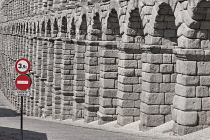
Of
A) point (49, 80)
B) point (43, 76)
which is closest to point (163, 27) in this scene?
point (49, 80)

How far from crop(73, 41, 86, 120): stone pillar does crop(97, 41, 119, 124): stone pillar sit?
5.45 metres

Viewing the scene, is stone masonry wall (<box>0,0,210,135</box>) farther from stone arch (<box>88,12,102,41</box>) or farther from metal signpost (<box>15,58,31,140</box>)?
metal signpost (<box>15,58,31,140</box>)

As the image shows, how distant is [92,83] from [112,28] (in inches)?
161

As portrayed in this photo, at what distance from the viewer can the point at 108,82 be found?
25.7 m

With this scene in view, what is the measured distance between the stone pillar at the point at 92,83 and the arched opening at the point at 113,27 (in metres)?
2.78

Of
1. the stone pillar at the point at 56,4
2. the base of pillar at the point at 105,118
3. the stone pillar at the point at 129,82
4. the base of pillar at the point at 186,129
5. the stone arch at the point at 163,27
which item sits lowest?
the base of pillar at the point at 105,118

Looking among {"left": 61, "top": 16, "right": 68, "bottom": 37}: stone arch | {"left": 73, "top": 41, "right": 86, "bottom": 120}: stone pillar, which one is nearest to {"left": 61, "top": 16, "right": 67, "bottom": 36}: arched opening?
{"left": 61, "top": 16, "right": 68, "bottom": 37}: stone arch

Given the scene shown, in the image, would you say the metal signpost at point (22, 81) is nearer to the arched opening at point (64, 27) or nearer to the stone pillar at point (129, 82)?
the stone pillar at point (129, 82)

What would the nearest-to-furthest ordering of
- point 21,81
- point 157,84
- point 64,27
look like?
point 21,81, point 157,84, point 64,27

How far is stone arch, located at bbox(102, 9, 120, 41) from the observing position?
2529 cm

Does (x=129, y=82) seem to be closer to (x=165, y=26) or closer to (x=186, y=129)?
(x=165, y=26)

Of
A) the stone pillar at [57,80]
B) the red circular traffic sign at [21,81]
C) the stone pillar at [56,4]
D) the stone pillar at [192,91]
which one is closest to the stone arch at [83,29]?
the stone pillar at [57,80]

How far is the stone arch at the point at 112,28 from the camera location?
83.0ft

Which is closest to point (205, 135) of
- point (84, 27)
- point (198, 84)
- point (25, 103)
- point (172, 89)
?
point (198, 84)
